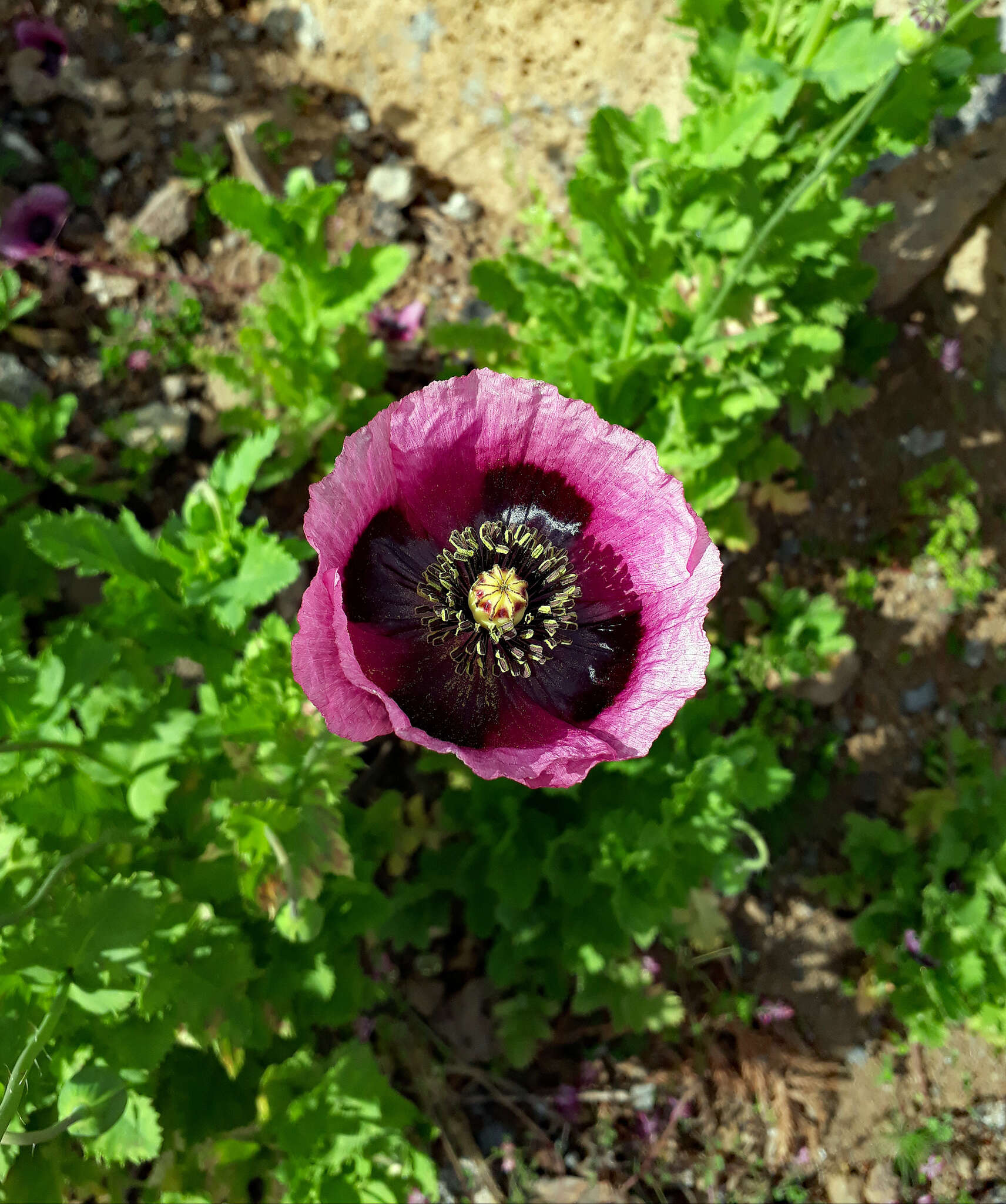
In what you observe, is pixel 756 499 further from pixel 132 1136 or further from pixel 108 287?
pixel 132 1136

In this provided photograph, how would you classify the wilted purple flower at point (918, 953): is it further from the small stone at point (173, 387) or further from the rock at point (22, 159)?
the rock at point (22, 159)

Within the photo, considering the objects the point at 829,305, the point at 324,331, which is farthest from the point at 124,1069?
the point at 829,305

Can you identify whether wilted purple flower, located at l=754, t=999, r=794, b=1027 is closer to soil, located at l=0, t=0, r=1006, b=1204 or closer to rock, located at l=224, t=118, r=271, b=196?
soil, located at l=0, t=0, r=1006, b=1204

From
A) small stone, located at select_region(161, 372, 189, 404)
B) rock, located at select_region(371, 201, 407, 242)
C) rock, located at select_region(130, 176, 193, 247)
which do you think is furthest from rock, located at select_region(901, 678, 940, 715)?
rock, located at select_region(130, 176, 193, 247)

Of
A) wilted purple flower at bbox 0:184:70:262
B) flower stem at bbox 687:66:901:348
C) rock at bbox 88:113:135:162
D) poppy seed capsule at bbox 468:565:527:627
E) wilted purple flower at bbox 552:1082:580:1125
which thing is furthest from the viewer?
rock at bbox 88:113:135:162

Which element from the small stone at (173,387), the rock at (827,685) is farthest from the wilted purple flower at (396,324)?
the rock at (827,685)
